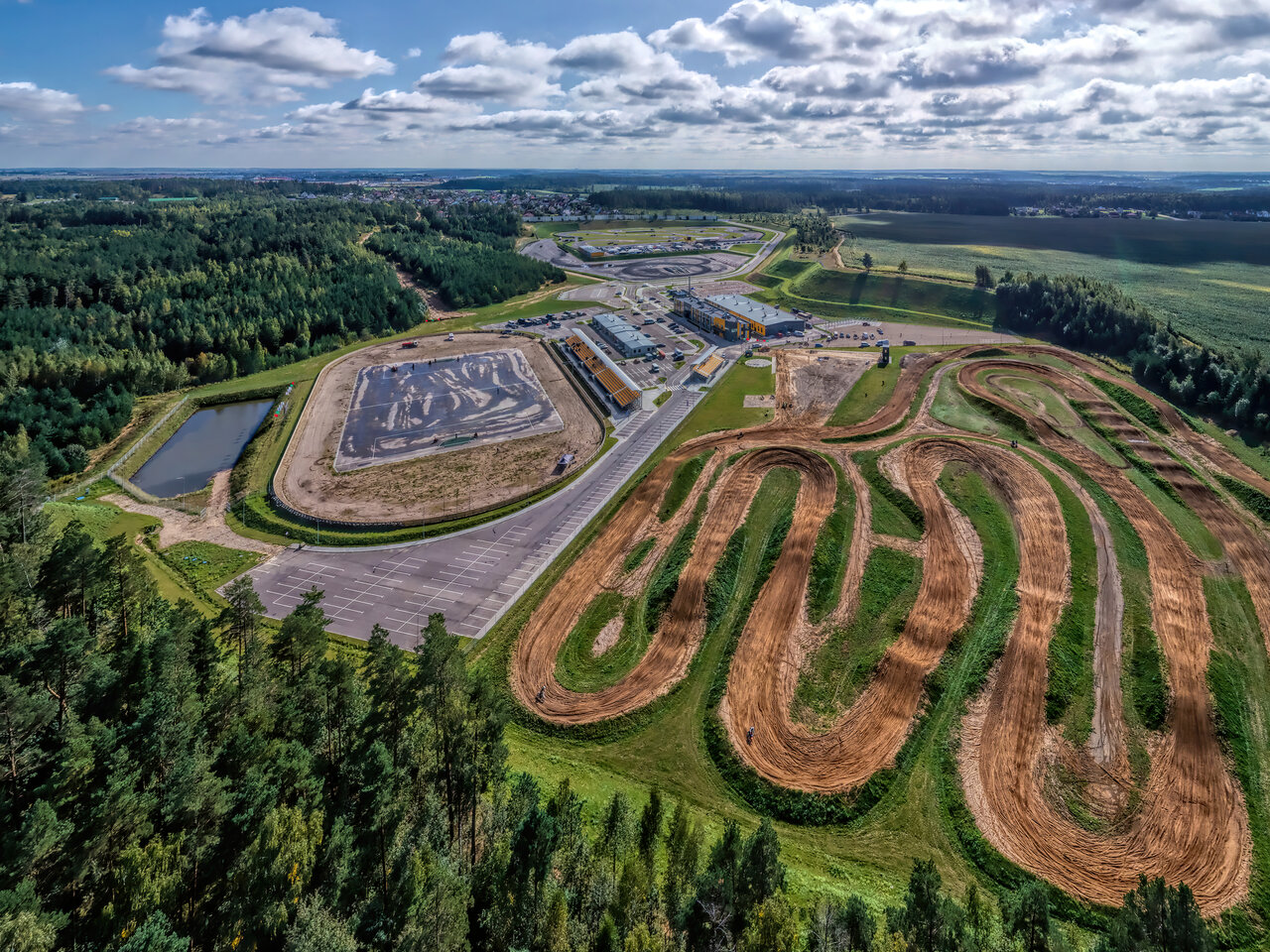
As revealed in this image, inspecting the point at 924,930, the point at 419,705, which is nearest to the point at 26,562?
the point at 419,705

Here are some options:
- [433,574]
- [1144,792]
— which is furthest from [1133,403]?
[433,574]

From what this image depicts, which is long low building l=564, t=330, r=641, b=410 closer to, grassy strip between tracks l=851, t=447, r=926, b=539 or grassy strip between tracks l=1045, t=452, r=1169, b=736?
grassy strip between tracks l=851, t=447, r=926, b=539

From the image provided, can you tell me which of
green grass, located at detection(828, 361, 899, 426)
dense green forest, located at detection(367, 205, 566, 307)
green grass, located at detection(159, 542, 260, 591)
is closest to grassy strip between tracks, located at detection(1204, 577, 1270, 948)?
green grass, located at detection(828, 361, 899, 426)

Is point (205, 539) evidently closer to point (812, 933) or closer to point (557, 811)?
point (557, 811)

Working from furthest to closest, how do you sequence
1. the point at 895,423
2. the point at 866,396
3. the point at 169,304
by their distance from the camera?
the point at 169,304 < the point at 866,396 < the point at 895,423

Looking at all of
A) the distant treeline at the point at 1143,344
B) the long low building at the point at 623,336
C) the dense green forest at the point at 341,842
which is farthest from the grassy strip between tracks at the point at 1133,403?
the dense green forest at the point at 341,842

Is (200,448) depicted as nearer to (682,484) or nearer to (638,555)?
(638,555)
